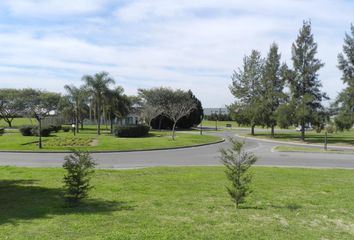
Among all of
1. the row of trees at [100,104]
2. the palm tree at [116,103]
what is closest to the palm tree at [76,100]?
the row of trees at [100,104]

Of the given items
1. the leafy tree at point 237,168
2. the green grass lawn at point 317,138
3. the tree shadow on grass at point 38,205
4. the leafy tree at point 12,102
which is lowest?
the tree shadow on grass at point 38,205

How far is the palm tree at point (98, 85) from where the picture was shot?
5125 centimetres

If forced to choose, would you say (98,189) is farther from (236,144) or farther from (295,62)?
(295,62)

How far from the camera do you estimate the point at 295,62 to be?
48.6 metres

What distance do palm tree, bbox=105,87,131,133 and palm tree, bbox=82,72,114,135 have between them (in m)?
0.77

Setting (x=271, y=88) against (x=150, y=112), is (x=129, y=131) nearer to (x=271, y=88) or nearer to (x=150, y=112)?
(x=150, y=112)

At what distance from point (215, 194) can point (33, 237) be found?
6355 millimetres

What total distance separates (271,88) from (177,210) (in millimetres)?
47168

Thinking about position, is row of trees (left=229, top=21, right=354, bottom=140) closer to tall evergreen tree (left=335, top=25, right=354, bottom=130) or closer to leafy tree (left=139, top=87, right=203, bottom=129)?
tall evergreen tree (left=335, top=25, right=354, bottom=130)

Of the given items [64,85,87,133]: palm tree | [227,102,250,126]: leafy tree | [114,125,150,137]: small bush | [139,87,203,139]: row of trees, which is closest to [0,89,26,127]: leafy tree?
[64,85,87,133]: palm tree

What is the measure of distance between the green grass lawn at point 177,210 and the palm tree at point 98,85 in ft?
119

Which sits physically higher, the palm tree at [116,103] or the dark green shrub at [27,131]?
the palm tree at [116,103]

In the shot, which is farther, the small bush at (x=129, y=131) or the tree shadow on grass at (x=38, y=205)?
the small bush at (x=129, y=131)

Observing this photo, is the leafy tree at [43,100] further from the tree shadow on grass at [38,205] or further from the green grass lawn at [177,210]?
the tree shadow on grass at [38,205]
